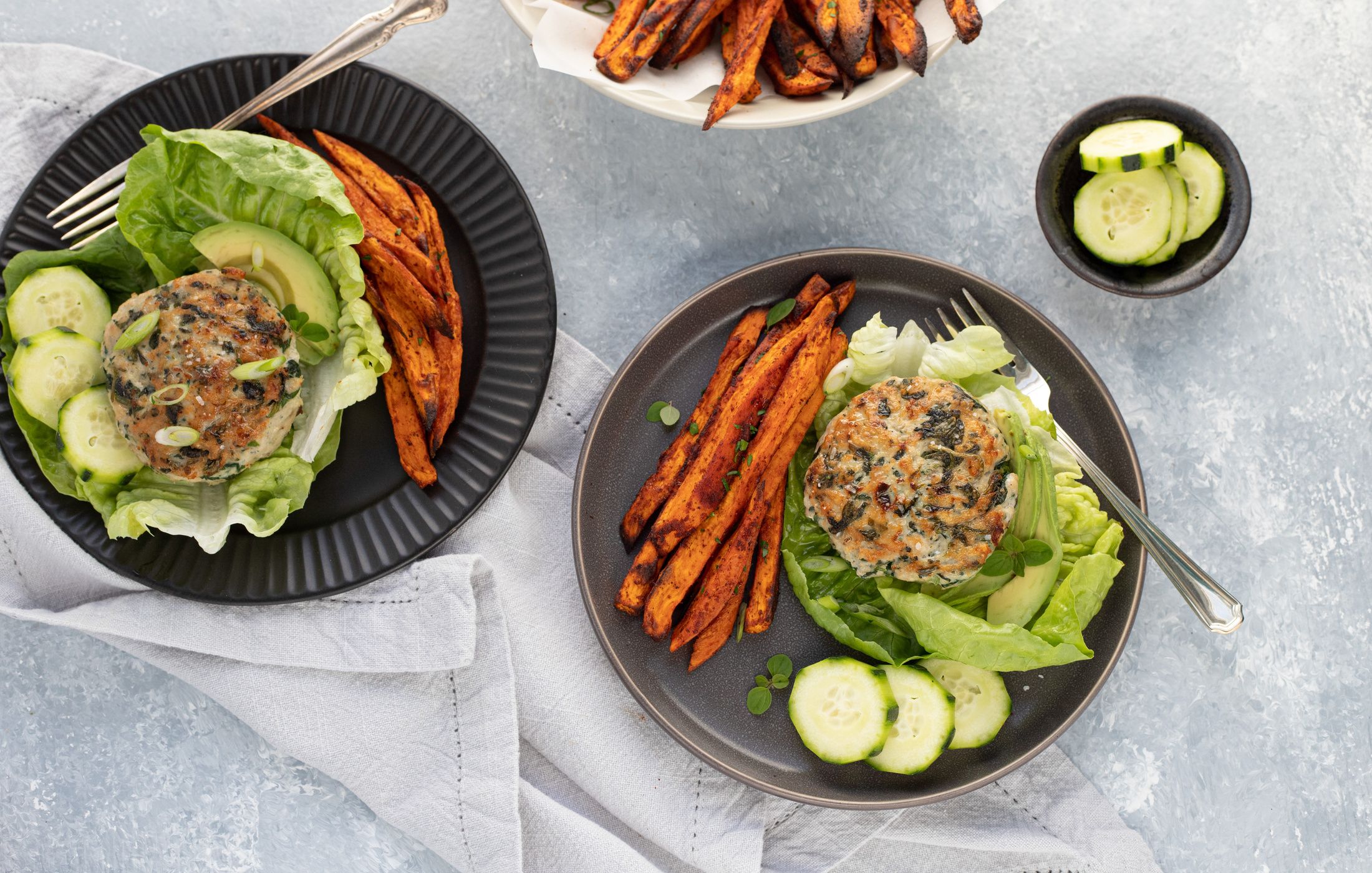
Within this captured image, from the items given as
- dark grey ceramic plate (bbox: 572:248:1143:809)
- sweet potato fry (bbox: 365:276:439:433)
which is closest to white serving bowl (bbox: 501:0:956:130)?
dark grey ceramic plate (bbox: 572:248:1143:809)

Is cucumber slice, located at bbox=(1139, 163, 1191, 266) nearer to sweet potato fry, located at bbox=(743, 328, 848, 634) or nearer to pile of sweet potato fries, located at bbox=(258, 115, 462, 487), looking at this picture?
sweet potato fry, located at bbox=(743, 328, 848, 634)

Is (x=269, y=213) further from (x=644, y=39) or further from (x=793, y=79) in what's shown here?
(x=793, y=79)

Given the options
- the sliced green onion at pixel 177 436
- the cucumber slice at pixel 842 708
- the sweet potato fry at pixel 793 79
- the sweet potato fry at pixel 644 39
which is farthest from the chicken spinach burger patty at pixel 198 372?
the cucumber slice at pixel 842 708

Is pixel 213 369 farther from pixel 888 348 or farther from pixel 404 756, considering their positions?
pixel 888 348

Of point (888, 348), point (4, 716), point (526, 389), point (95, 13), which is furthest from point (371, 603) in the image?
point (95, 13)

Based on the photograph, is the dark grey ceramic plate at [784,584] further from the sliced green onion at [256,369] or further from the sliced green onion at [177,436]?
the sliced green onion at [177,436]

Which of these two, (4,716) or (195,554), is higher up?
(195,554)

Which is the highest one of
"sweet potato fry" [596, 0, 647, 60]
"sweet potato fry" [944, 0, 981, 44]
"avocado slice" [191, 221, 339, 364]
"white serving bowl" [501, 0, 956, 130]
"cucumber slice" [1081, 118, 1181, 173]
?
"sweet potato fry" [596, 0, 647, 60]
